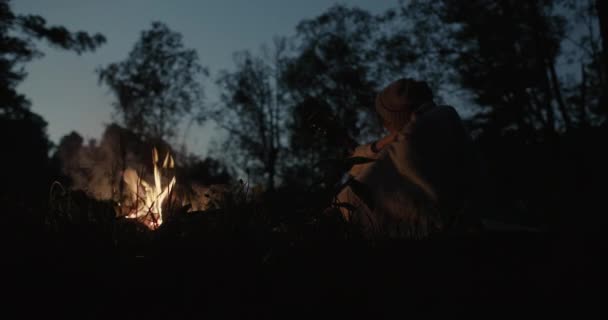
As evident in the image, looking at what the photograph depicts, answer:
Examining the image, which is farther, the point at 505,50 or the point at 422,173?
the point at 505,50

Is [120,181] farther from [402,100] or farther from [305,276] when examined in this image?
[305,276]

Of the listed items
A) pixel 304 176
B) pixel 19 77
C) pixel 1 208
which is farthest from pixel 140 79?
pixel 1 208

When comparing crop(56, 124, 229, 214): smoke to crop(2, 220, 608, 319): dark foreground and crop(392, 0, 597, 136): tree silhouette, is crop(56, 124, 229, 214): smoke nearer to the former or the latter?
crop(2, 220, 608, 319): dark foreground

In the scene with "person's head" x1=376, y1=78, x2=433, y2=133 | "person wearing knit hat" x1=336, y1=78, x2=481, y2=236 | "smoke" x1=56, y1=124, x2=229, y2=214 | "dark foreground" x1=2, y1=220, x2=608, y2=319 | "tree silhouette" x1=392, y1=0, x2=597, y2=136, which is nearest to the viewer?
"dark foreground" x1=2, y1=220, x2=608, y2=319

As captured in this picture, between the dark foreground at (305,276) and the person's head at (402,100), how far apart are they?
204 centimetres

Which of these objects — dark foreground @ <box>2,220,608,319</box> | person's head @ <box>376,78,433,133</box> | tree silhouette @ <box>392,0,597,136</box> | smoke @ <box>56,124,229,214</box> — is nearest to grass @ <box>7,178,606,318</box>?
dark foreground @ <box>2,220,608,319</box>

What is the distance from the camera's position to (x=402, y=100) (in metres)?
3.53

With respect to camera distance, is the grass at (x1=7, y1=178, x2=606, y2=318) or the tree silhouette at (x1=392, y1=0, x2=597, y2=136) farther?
the tree silhouette at (x1=392, y1=0, x2=597, y2=136)

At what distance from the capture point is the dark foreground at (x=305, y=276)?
4.12 feet

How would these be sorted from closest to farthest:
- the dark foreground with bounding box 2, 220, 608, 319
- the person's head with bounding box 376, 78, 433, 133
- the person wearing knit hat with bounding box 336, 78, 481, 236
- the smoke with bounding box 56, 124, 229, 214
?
the dark foreground with bounding box 2, 220, 608, 319, the person wearing knit hat with bounding box 336, 78, 481, 236, the smoke with bounding box 56, 124, 229, 214, the person's head with bounding box 376, 78, 433, 133

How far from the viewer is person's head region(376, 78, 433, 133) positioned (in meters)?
3.54

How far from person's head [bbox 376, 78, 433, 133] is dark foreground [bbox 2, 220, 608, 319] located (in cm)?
204

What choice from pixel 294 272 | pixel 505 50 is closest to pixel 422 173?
pixel 294 272

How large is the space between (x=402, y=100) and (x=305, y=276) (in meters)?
2.40
